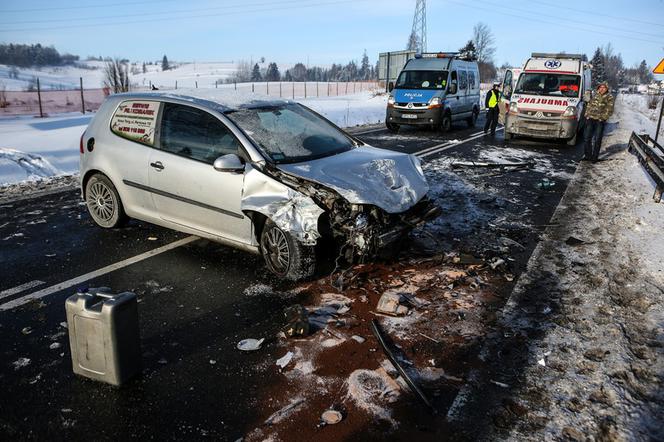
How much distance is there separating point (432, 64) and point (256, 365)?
16.2 metres

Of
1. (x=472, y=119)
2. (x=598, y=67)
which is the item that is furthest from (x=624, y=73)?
(x=472, y=119)

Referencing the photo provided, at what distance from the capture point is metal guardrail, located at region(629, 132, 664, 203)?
7.87 m

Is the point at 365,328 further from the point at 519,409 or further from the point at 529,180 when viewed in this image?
the point at 529,180

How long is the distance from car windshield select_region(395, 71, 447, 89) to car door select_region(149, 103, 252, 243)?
13434 millimetres

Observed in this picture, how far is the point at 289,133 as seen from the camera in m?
5.38

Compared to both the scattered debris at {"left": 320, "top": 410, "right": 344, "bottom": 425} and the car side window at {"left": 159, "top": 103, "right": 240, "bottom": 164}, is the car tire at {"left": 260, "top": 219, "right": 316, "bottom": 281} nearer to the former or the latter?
the car side window at {"left": 159, "top": 103, "right": 240, "bottom": 164}

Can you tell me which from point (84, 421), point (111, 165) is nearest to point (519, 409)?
point (84, 421)

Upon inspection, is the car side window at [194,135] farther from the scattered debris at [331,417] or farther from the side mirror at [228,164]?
the scattered debris at [331,417]

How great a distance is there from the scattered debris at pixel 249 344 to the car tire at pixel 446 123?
14773 millimetres

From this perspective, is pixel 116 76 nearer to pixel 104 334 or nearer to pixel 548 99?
pixel 548 99

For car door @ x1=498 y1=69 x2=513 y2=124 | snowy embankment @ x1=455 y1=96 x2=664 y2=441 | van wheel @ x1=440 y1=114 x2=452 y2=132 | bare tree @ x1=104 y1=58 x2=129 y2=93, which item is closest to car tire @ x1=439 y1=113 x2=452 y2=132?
van wheel @ x1=440 y1=114 x2=452 y2=132

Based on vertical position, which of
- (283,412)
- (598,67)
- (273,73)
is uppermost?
(598,67)

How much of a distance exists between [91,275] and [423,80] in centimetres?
1483

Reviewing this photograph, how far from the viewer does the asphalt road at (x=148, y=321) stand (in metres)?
2.90
